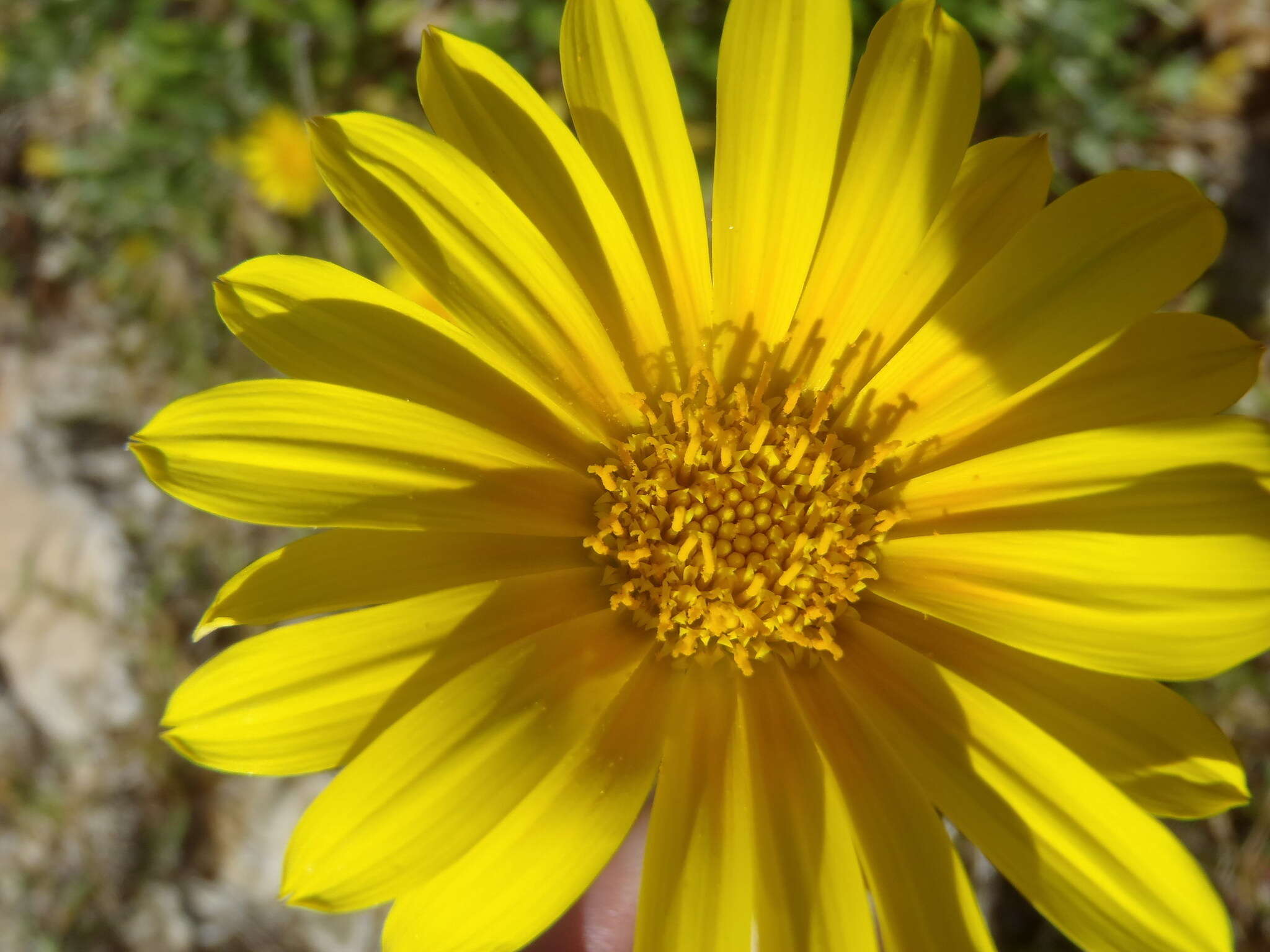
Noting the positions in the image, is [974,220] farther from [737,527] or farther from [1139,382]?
[737,527]

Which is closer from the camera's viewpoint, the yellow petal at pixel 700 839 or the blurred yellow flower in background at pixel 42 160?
the yellow petal at pixel 700 839

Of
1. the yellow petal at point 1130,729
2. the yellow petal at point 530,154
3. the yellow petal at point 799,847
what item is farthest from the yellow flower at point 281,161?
the yellow petal at point 1130,729

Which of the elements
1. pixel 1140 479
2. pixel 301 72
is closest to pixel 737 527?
pixel 1140 479

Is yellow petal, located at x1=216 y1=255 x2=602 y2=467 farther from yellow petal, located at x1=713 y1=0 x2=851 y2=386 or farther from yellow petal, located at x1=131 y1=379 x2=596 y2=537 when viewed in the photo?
yellow petal, located at x1=713 y1=0 x2=851 y2=386

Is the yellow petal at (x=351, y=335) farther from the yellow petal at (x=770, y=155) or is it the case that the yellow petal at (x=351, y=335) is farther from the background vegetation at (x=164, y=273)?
the background vegetation at (x=164, y=273)

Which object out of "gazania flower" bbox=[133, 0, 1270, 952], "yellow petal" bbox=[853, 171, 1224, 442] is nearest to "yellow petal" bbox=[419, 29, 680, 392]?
"gazania flower" bbox=[133, 0, 1270, 952]
